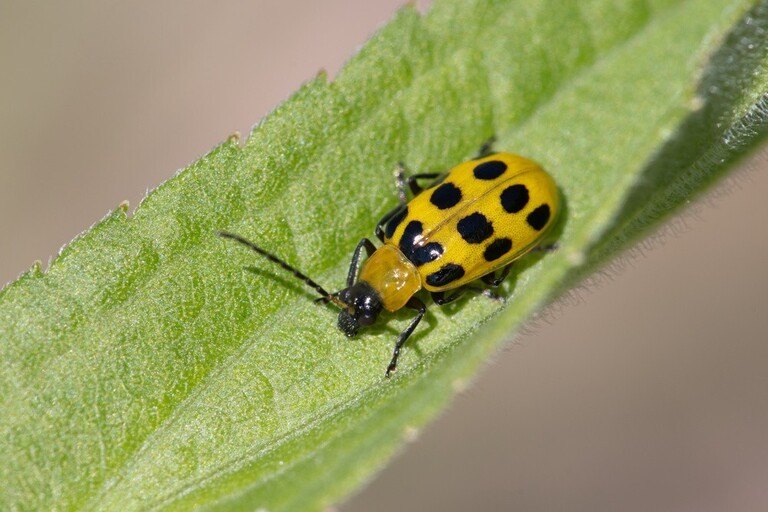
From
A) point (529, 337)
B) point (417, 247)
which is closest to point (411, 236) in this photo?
point (417, 247)

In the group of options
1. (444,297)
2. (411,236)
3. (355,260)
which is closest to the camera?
(355,260)

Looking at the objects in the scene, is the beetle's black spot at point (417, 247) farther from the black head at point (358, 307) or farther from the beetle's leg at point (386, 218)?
the black head at point (358, 307)

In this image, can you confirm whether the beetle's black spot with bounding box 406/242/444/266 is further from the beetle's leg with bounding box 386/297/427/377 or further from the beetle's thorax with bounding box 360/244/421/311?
the beetle's leg with bounding box 386/297/427/377

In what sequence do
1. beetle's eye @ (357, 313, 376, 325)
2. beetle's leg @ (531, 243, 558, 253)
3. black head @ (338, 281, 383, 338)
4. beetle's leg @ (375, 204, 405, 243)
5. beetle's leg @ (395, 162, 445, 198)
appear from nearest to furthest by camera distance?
black head @ (338, 281, 383, 338) → beetle's eye @ (357, 313, 376, 325) → beetle's leg @ (395, 162, 445, 198) → beetle's leg @ (375, 204, 405, 243) → beetle's leg @ (531, 243, 558, 253)

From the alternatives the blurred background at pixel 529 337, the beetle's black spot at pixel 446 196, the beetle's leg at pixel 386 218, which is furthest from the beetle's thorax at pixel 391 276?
the blurred background at pixel 529 337

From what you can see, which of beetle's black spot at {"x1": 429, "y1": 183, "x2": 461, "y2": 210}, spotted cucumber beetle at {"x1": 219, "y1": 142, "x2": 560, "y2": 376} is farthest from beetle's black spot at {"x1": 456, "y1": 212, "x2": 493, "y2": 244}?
beetle's black spot at {"x1": 429, "y1": 183, "x2": 461, "y2": 210}

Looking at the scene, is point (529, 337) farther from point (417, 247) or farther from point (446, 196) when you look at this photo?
point (446, 196)
